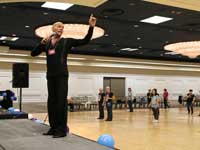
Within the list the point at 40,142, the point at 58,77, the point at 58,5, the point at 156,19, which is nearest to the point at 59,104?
the point at 58,77

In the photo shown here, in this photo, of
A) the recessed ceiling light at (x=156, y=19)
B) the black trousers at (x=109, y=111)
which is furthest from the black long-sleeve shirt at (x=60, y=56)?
the black trousers at (x=109, y=111)

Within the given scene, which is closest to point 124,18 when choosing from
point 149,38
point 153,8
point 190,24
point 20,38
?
point 153,8

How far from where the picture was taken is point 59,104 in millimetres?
3354

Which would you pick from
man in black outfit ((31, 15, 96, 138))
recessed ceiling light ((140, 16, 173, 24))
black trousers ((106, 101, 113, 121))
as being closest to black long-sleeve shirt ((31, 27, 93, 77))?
man in black outfit ((31, 15, 96, 138))

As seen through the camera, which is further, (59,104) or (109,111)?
(109,111)

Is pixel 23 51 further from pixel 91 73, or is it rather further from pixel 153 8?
pixel 153 8

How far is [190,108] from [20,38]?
10.5m

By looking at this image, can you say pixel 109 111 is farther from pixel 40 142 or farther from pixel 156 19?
pixel 40 142

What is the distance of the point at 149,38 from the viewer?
50.9 ft

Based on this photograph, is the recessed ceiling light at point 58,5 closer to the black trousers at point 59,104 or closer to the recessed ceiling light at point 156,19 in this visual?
the recessed ceiling light at point 156,19

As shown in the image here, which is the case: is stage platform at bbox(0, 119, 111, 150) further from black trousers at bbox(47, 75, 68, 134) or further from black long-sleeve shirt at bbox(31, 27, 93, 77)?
black long-sleeve shirt at bbox(31, 27, 93, 77)

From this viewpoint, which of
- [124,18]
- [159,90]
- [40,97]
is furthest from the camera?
[159,90]

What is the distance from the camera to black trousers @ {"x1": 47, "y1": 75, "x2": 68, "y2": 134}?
11.0 feet

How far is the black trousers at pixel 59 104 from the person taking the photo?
11.0 ft
